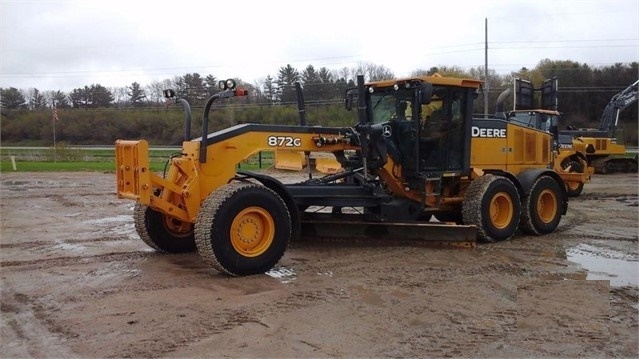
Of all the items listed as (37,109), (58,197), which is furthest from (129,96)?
(58,197)

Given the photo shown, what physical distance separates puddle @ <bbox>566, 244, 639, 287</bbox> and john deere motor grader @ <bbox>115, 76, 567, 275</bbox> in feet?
3.89

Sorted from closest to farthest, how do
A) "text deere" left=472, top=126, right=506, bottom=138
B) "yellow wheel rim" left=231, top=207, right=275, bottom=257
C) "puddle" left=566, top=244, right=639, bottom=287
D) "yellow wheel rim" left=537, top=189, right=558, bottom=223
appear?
"yellow wheel rim" left=231, top=207, right=275, bottom=257 < "puddle" left=566, top=244, right=639, bottom=287 < "text deere" left=472, top=126, right=506, bottom=138 < "yellow wheel rim" left=537, top=189, right=558, bottom=223

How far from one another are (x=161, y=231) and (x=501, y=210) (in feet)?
17.4

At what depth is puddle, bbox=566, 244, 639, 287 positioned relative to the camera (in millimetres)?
7023

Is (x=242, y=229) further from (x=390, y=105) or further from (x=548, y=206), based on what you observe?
(x=548, y=206)

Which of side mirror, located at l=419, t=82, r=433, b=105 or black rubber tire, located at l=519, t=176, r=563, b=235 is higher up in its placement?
side mirror, located at l=419, t=82, r=433, b=105

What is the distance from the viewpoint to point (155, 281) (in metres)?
6.58

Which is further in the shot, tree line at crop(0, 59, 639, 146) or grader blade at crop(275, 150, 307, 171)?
tree line at crop(0, 59, 639, 146)

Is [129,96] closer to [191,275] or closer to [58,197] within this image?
[58,197]

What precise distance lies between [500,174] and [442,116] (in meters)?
1.69

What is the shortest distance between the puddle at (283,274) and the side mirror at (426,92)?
3.13m

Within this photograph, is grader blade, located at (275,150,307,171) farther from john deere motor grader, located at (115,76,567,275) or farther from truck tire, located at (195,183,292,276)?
truck tire, located at (195,183,292,276)

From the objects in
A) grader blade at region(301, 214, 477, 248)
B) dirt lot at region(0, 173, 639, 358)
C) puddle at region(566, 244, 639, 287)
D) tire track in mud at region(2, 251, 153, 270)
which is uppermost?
grader blade at region(301, 214, 477, 248)

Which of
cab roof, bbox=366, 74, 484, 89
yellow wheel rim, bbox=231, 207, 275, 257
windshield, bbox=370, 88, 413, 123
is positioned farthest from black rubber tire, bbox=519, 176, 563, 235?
yellow wheel rim, bbox=231, 207, 275, 257
